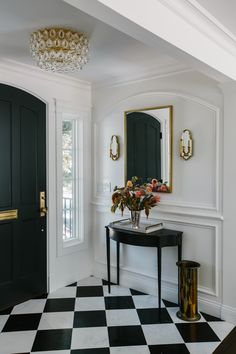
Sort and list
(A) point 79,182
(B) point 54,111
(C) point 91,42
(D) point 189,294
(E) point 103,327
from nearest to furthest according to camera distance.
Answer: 1. (C) point 91,42
2. (E) point 103,327
3. (D) point 189,294
4. (B) point 54,111
5. (A) point 79,182

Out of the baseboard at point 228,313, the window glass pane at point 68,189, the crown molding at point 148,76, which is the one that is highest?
the crown molding at point 148,76

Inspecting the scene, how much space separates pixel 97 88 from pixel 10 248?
7.06 ft

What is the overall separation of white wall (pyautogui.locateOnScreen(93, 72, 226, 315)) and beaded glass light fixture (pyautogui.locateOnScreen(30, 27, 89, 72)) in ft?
3.58

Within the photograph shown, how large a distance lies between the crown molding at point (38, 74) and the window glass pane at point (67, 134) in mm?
461

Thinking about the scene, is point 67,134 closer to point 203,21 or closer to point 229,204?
point 229,204

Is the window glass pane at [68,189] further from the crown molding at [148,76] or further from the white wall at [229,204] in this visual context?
the white wall at [229,204]

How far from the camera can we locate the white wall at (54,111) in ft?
10.8

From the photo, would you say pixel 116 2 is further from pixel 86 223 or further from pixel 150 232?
pixel 86 223

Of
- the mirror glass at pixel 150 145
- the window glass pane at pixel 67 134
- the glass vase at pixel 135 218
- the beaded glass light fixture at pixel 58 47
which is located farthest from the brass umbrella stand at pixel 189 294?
the beaded glass light fixture at pixel 58 47

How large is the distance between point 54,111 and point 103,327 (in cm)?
230

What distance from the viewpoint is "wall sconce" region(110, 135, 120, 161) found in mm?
3790

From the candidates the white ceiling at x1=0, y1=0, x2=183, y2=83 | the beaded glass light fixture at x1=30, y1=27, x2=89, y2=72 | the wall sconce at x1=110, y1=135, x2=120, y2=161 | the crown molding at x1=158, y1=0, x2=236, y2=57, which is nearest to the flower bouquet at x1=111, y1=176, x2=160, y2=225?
the wall sconce at x1=110, y1=135, x2=120, y2=161

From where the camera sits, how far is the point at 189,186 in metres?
3.18

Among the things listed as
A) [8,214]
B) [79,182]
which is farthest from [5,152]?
[79,182]
